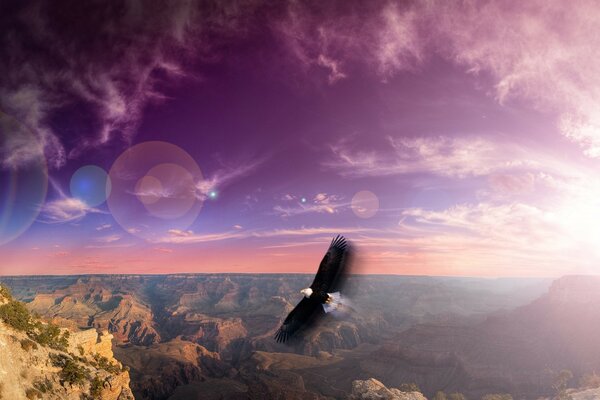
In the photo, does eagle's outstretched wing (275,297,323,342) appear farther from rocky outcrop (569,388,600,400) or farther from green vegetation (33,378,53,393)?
rocky outcrop (569,388,600,400)

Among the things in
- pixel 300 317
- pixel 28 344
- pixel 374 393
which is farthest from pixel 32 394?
pixel 374 393

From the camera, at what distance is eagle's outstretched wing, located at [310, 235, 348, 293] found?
19516 mm

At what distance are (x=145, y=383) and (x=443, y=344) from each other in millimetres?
161470

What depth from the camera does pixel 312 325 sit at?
20.0 m

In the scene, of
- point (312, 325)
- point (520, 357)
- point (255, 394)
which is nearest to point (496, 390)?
point (520, 357)

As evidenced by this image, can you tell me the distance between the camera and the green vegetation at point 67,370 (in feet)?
90.3

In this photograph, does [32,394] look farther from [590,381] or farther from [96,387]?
[590,381]

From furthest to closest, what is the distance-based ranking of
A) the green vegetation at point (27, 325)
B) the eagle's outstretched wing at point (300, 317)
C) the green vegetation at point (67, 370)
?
1. the green vegetation at point (67, 370)
2. the green vegetation at point (27, 325)
3. the eagle's outstretched wing at point (300, 317)

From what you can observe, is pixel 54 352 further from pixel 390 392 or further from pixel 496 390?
pixel 496 390

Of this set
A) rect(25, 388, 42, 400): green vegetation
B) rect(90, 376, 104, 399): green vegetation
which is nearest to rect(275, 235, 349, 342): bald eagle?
rect(25, 388, 42, 400): green vegetation

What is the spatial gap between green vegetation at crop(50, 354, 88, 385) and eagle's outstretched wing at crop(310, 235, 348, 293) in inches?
1030

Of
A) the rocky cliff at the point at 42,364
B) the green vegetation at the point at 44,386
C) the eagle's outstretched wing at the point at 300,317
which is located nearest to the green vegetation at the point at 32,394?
the rocky cliff at the point at 42,364

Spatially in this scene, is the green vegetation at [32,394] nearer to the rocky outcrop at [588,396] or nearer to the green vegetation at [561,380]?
the rocky outcrop at [588,396]

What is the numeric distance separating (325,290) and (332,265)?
171 centimetres
